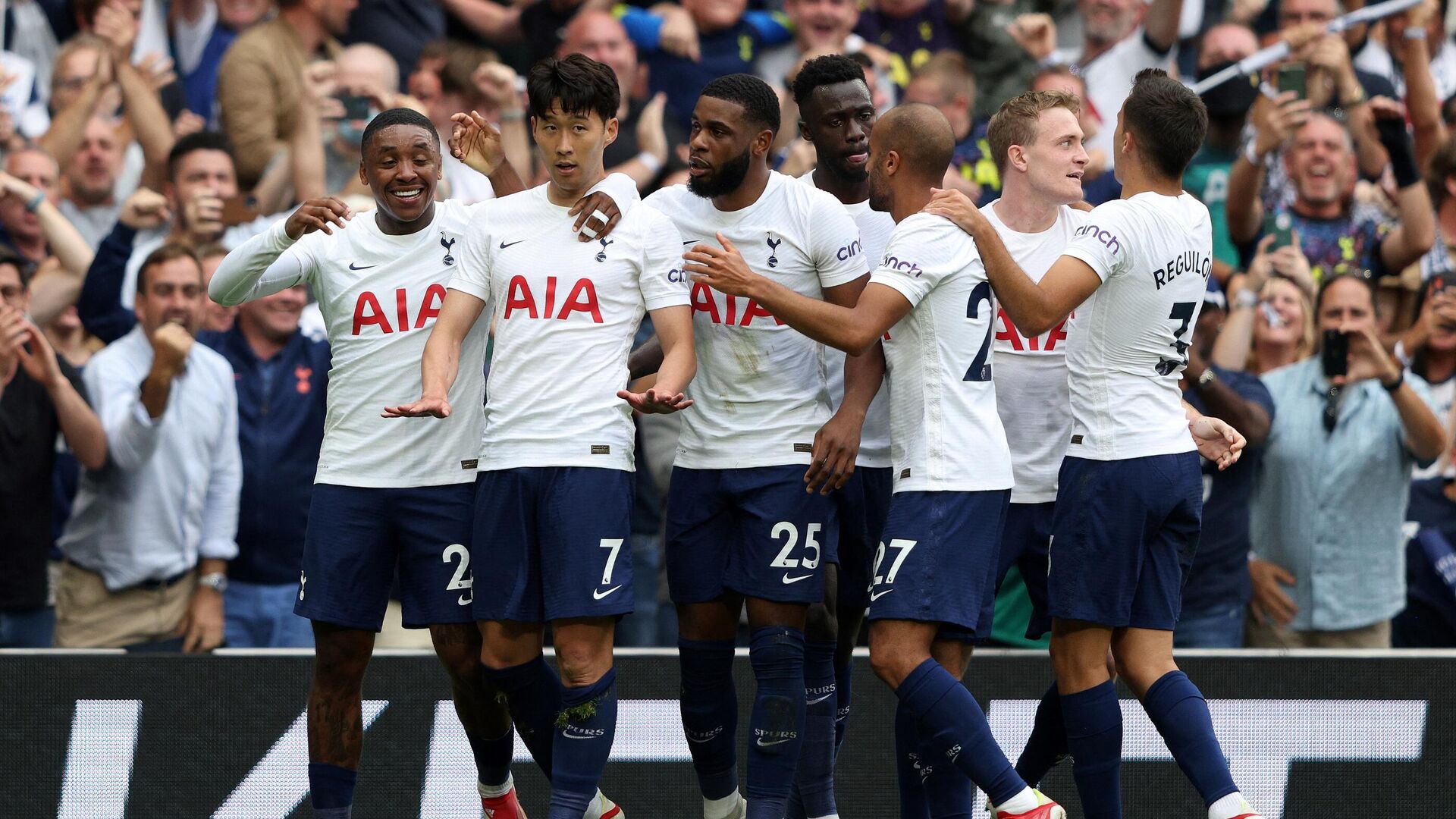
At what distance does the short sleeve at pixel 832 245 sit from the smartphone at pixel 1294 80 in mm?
4497

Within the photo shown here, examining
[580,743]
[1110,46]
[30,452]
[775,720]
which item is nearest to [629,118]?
[1110,46]

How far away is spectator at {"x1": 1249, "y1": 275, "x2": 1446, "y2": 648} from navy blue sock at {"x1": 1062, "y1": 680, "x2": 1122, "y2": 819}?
112 inches

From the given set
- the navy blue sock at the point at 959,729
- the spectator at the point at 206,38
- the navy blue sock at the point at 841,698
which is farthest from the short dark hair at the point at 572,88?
the spectator at the point at 206,38

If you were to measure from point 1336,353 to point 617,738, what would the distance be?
3889 mm

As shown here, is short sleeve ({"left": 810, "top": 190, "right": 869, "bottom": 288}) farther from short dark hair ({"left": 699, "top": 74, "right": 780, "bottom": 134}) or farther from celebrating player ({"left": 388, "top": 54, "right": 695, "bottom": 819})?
celebrating player ({"left": 388, "top": 54, "right": 695, "bottom": 819})

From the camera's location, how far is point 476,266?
577 cm

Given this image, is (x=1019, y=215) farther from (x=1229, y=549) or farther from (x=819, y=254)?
(x=1229, y=549)

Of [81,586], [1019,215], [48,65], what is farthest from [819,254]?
[48,65]

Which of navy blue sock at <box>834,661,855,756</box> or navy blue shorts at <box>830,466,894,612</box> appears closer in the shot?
navy blue shorts at <box>830,466,894,612</box>

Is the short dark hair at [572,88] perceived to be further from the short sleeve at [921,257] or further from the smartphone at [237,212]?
the smartphone at [237,212]

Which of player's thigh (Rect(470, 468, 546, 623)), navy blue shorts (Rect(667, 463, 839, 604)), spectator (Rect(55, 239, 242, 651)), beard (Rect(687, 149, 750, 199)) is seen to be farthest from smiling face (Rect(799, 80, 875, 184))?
spectator (Rect(55, 239, 242, 651))

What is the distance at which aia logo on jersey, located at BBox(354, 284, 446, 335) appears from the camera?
5.99m

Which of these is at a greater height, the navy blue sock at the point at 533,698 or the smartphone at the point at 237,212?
the smartphone at the point at 237,212

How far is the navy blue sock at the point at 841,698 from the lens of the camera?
6406 millimetres
